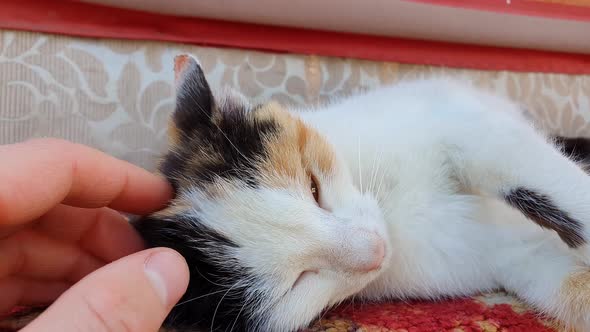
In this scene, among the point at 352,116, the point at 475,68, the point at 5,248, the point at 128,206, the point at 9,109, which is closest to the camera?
the point at 5,248

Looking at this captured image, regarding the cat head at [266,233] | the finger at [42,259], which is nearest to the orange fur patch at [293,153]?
the cat head at [266,233]

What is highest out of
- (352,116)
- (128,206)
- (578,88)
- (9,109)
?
(578,88)

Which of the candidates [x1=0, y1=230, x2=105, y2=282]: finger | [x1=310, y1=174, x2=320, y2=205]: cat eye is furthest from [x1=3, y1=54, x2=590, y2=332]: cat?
[x1=0, y1=230, x2=105, y2=282]: finger

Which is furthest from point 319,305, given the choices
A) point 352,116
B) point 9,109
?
point 9,109

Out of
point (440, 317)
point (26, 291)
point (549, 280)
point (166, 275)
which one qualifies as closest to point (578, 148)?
point (549, 280)

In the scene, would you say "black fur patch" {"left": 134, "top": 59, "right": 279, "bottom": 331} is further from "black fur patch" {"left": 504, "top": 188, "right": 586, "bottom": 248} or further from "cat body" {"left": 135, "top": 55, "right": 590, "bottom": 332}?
"black fur patch" {"left": 504, "top": 188, "right": 586, "bottom": 248}

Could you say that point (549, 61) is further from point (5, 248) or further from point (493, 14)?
point (5, 248)
